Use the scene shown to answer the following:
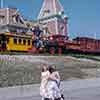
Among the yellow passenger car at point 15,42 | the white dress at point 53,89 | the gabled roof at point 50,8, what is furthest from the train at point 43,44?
the gabled roof at point 50,8

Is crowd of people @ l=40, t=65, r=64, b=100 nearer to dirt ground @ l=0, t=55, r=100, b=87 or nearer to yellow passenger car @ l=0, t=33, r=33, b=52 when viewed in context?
dirt ground @ l=0, t=55, r=100, b=87

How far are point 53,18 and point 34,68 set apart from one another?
62.2 m

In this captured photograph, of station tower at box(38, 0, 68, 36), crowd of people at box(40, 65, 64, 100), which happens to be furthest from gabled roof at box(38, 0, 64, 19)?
crowd of people at box(40, 65, 64, 100)

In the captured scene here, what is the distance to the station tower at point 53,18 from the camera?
87.6m

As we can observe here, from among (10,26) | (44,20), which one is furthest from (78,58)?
(44,20)

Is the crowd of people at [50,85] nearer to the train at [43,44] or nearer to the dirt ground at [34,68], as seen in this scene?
the dirt ground at [34,68]

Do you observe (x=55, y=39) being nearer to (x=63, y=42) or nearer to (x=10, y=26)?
(x=63, y=42)

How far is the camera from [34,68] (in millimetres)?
30094

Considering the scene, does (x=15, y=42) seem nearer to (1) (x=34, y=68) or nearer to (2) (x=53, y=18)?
(1) (x=34, y=68)

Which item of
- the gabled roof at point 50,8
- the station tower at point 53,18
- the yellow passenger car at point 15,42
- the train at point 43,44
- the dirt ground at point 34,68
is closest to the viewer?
the dirt ground at point 34,68

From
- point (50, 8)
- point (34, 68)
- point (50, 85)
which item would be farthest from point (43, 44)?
point (50, 8)

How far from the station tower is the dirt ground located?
45282 millimetres

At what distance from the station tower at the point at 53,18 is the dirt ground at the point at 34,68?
45282 mm

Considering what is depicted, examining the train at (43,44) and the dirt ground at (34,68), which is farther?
the train at (43,44)
